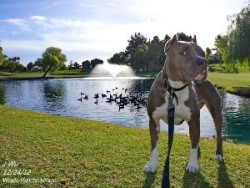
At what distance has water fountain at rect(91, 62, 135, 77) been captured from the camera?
129600 mm

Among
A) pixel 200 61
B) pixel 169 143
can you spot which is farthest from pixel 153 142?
pixel 200 61

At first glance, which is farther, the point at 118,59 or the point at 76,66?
the point at 76,66

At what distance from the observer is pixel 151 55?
121 metres

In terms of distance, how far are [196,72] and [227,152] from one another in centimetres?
421

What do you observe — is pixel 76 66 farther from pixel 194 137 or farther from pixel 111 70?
pixel 194 137

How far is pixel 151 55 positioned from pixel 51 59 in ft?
115

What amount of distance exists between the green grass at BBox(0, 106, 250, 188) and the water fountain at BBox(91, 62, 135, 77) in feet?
382

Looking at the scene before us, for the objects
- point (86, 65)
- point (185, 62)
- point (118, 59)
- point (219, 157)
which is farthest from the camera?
point (86, 65)

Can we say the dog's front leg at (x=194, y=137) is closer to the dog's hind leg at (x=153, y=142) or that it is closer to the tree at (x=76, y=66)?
the dog's hind leg at (x=153, y=142)

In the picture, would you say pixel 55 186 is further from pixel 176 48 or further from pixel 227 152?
pixel 227 152

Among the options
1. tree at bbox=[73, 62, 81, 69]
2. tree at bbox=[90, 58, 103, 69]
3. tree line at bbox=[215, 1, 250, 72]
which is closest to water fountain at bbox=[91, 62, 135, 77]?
tree at bbox=[90, 58, 103, 69]

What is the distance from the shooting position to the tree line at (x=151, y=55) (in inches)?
1604

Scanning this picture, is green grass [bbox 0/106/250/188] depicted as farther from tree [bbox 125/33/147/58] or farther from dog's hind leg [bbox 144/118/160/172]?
tree [bbox 125/33/147/58]

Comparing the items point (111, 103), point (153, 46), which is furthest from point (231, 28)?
point (153, 46)
